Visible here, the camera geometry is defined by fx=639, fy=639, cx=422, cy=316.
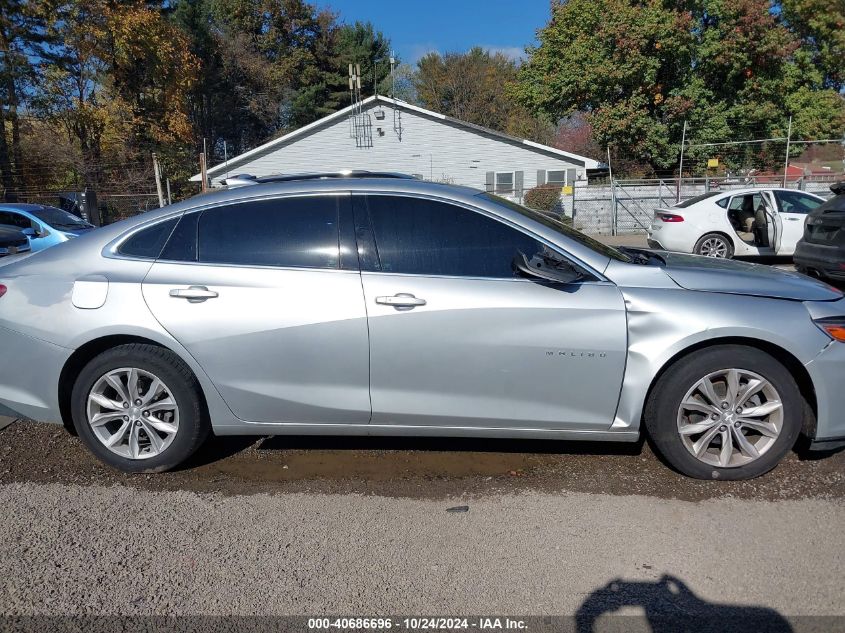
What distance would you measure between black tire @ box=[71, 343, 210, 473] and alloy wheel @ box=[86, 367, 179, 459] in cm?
3

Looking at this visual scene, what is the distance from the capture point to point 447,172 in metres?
29.0

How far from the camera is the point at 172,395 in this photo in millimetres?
3545

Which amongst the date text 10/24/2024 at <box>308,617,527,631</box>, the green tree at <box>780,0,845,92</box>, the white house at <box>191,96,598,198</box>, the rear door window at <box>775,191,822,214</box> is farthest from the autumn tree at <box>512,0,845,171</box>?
the date text 10/24/2024 at <box>308,617,527,631</box>

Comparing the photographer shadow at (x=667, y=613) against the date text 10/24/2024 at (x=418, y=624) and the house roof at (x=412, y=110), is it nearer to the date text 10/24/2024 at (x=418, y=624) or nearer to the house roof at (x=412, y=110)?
the date text 10/24/2024 at (x=418, y=624)

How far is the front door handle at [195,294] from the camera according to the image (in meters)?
3.47

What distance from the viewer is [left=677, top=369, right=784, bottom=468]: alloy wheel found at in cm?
331

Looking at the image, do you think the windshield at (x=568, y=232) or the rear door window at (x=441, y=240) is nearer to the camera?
the rear door window at (x=441, y=240)

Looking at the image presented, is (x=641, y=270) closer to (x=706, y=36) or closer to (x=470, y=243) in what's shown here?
(x=470, y=243)

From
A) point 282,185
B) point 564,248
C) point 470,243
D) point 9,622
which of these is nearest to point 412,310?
point 470,243

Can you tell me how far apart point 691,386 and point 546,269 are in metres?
0.96

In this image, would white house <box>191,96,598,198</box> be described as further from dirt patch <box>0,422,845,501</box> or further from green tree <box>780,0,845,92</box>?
dirt patch <box>0,422,845,501</box>

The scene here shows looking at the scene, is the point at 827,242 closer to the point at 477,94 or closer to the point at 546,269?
the point at 546,269

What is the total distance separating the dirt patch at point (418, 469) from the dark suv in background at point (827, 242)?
4.62 meters

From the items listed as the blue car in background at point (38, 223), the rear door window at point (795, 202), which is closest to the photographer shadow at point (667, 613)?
the rear door window at point (795, 202)
